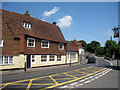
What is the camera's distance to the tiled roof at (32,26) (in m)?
18.6

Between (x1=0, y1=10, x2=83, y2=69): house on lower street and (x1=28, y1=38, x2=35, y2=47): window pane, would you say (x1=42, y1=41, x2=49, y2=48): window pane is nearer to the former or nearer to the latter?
(x1=0, y1=10, x2=83, y2=69): house on lower street

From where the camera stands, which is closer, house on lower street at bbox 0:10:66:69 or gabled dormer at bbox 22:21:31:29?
house on lower street at bbox 0:10:66:69

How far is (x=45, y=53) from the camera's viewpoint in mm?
22094

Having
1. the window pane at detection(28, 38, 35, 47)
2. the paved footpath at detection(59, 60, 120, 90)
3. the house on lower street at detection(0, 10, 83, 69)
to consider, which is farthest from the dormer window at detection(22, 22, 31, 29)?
the paved footpath at detection(59, 60, 120, 90)

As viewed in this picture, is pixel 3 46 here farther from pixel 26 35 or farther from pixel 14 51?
pixel 26 35

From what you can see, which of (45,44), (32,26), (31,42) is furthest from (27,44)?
(32,26)

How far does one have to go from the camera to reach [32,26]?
872 inches

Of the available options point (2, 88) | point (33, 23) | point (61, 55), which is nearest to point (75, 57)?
point (61, 55)

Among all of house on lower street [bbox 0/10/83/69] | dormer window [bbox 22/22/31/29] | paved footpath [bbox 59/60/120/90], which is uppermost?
dormer window [bbox 22/22/31/29]

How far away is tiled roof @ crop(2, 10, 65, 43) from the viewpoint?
18587 mm

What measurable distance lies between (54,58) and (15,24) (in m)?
10.3

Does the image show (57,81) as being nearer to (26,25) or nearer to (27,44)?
(27,44)

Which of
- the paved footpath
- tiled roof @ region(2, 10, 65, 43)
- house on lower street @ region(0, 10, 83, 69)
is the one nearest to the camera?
the paved footpath

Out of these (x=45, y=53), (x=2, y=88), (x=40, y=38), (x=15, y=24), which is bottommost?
(x=2, y=88)
